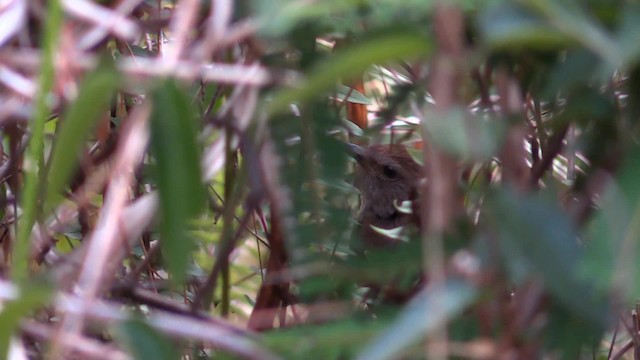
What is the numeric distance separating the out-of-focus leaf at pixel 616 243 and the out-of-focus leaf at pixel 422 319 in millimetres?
70

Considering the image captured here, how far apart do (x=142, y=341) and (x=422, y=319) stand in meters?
0.20

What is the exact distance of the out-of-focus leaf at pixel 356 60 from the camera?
18.8 inches

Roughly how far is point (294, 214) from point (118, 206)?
195mm


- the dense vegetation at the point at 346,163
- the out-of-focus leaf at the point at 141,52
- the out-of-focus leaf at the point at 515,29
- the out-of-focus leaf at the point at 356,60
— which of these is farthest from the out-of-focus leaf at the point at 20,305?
the out-of-focus leaf at the point at 141,52

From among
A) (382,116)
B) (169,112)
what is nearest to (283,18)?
(169,112)

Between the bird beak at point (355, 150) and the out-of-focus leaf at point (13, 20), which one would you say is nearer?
the out-of-focus leaf at point (13, 20)

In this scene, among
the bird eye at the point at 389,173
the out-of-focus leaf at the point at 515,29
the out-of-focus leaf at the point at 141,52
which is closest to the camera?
the out-of-focus leaf at the point at 515,29

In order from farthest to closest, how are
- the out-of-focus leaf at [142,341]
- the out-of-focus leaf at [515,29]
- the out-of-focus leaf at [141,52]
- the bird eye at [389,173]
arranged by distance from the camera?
the bird eye at [389,173] < the out-of-focus leaf at [141,52] < the out-of-focus leaf at [142,341] < the out-of-focus leaf at [515,29]

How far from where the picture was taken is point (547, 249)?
512mm

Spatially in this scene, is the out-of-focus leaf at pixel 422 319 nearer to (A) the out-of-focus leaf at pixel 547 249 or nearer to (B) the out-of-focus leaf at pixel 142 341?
(A) the out-of-focus leaf at pixel 547 249

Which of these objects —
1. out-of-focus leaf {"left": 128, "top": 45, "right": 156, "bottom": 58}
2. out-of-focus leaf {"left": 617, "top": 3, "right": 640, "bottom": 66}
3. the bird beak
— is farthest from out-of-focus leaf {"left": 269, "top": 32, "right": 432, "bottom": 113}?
out-of-focus leaf {"left": 128, "top": 45, "right": 156, "bottom": 58}

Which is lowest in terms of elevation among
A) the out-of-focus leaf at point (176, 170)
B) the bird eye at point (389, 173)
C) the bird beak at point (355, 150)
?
the bird eye at point (389, 173)

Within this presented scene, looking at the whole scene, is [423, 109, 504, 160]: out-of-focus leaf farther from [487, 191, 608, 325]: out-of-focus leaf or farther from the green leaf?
the green leaf

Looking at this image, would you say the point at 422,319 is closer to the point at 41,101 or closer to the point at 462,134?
the point at 462,134
